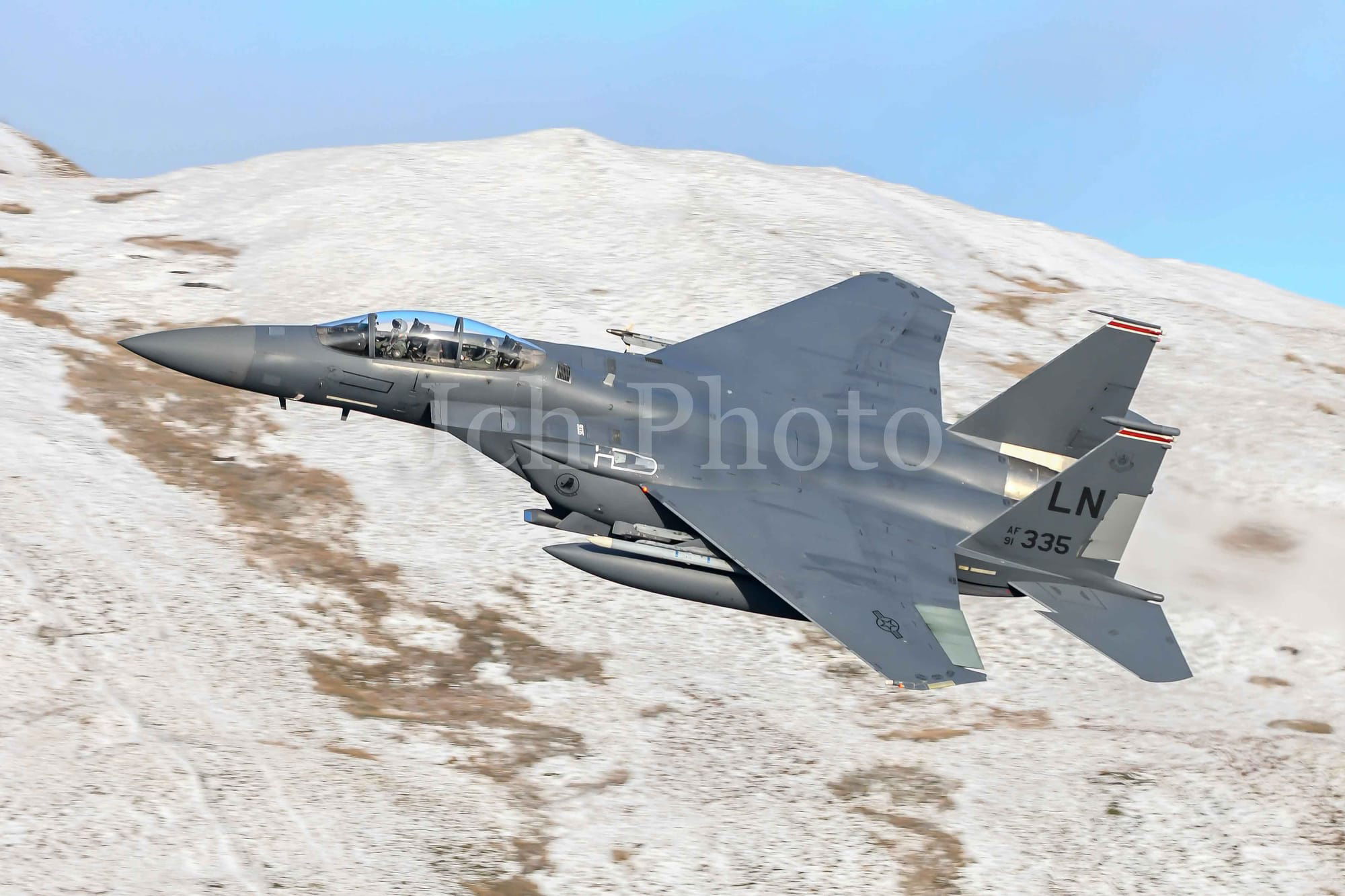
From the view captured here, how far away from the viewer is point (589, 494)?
1730 centimetres

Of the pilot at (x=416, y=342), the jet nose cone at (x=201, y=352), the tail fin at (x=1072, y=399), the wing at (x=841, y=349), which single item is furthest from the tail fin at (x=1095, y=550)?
the jet nose cone at (x=201, y=352)

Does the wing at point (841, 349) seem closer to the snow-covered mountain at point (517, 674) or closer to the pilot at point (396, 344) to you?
the snow-covered mountain at point (517, 674)

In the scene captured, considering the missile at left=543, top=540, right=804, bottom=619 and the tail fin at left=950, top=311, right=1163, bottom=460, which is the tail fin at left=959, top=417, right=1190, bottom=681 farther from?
the missile at left=543, top=540, right=804, bottom=619

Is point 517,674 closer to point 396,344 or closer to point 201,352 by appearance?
point 396,344

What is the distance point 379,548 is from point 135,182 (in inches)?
837

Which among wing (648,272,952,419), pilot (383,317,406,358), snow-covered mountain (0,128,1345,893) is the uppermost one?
wing (648,272,952,419)

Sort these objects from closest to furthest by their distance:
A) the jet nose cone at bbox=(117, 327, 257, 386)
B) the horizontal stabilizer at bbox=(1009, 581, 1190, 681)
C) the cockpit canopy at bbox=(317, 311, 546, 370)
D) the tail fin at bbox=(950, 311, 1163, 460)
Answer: the horizontal stabilizer at bbox=(1009, 581, 1190, 681), the jet nose cone at bbox=(117, 327, 257, 386), the cockpit canopy at bbox=(317, 311, 546, 370), the tail fin at bbox=(950, 311, 1163, 460)

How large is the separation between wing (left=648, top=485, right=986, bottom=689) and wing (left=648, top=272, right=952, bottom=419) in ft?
8.63

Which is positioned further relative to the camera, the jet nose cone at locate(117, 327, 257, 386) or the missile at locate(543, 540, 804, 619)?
the jet nose cone at locate(117, 327, 257, 386)

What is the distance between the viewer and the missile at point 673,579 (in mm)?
16234

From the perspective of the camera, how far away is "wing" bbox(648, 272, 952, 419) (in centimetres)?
1997

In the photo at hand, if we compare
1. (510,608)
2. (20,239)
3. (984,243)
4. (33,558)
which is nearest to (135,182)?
(20,239)

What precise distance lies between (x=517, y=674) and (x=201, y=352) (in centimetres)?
687

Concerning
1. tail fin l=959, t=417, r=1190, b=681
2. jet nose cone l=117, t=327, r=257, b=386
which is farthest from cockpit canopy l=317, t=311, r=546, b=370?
tail fin l=959, t=417, r=1190, b=681
